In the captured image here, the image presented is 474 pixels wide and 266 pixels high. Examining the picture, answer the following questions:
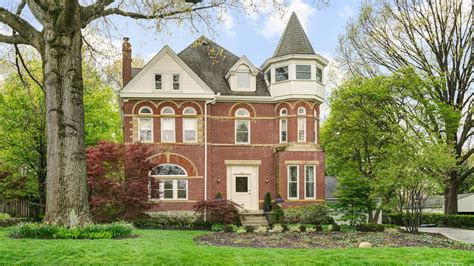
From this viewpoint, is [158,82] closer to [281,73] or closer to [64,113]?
[281,73]

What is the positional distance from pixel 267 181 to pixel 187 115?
18.7 feet

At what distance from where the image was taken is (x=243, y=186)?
27.6 meters

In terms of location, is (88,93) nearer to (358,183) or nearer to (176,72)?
(176,72)

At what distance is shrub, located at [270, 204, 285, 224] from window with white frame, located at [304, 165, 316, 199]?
2.07 meters

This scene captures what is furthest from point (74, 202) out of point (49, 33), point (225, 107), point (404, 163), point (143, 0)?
point (225, 107)

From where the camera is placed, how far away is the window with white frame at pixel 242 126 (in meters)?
27.8

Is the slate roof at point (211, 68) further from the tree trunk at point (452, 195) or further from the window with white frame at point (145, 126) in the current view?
the tree trunk at point (452, 195)

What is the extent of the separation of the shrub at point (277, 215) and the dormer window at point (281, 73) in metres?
7.05

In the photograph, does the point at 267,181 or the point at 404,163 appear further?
the point at 267,181

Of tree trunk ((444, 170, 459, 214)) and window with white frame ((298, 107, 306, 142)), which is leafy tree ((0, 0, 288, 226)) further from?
tree trunk ((444, 170, 459, 214))

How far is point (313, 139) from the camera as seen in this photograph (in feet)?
90.2

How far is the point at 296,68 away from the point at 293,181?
6.15 m

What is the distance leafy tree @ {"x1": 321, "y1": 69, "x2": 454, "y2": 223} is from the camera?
2347cm

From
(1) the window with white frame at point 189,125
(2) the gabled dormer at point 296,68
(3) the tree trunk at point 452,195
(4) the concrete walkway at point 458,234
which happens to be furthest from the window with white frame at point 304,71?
(3) the tree trunk at point 452,195
